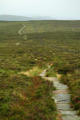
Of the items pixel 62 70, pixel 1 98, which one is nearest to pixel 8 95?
pixel 1 98

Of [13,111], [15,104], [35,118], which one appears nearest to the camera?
[35,118]

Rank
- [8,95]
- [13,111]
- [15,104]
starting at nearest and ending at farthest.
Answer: [13,111] → [15,104] → [8,95]

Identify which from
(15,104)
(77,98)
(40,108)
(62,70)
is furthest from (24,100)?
(62,70)

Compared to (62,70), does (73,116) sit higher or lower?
higher

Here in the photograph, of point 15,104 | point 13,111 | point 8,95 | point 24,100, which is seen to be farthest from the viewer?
point 8,95

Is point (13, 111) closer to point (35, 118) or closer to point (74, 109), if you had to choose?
point (35, 118)

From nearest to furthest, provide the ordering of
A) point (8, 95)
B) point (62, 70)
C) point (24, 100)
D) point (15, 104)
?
1. point (15, 104)
2. point (24, 100)
3. point (8, 95)
4. point (62, 70)

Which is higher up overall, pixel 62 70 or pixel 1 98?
pixel 1 98

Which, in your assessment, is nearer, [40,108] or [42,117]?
[42,117]

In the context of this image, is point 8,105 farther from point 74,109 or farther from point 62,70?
point 62,70
